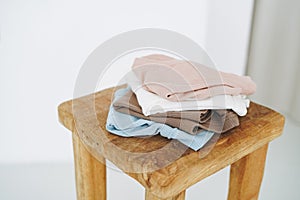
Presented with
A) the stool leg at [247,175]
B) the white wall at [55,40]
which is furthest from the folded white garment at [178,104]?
the white wall at [55,40]

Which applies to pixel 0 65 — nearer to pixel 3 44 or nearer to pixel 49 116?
pixel 3 44

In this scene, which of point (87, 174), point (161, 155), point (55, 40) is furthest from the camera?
point (55, 40)

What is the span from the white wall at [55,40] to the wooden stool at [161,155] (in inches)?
15.6

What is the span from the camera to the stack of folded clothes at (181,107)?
26.3 inches

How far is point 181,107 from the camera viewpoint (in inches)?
26.7

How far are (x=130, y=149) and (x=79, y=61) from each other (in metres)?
0.64

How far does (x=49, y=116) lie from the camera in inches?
50.6

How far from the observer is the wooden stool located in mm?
620

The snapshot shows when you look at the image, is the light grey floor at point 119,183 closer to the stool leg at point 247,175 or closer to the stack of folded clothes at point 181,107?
the stool leg at point 247,175

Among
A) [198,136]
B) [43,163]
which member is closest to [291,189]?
[198,136]

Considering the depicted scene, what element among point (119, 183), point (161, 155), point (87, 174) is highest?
point (161, 155)

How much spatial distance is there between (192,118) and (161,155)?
0.26 feet

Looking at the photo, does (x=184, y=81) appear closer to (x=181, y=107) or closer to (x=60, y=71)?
(x=181, y=107)

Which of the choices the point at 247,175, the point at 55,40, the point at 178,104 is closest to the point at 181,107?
the point at 178,104
